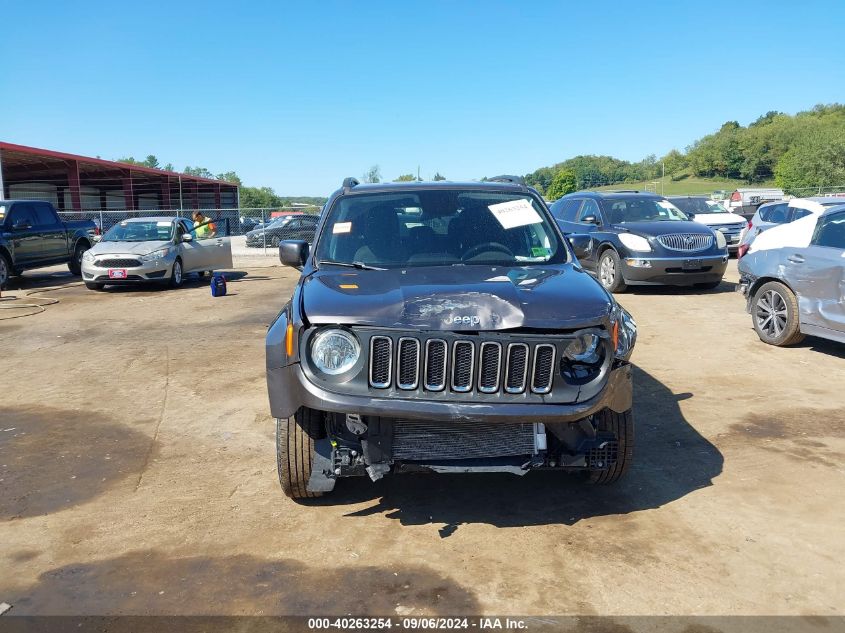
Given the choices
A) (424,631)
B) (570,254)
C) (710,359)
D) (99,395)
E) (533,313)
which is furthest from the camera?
(710,359)

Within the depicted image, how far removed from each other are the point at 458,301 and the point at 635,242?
31.5ft

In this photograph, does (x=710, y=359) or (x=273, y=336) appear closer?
(x=273, y=336)

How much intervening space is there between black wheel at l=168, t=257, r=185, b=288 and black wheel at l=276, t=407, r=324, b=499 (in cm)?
1219

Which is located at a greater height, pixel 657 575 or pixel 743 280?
pixel 743 280

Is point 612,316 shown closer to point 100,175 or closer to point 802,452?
point 802,452

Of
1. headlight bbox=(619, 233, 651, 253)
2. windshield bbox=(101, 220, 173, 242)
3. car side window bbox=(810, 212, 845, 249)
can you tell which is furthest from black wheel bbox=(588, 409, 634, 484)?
windshield bbox=(101, 220, 173, 242)

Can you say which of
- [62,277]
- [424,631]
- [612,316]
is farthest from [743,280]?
[62,277]

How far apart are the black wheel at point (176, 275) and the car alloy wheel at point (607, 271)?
29.1ft

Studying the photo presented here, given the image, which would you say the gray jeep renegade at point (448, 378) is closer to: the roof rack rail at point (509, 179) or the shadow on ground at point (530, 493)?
the shadow on ground at point (530, 493)

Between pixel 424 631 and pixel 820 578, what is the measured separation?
189 centimetres

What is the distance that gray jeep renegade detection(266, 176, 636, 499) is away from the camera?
356 centimetres

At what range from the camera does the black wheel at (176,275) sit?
50.4 feet

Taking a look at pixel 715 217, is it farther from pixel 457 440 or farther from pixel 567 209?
pixel 457 440

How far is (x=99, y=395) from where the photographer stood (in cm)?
683
